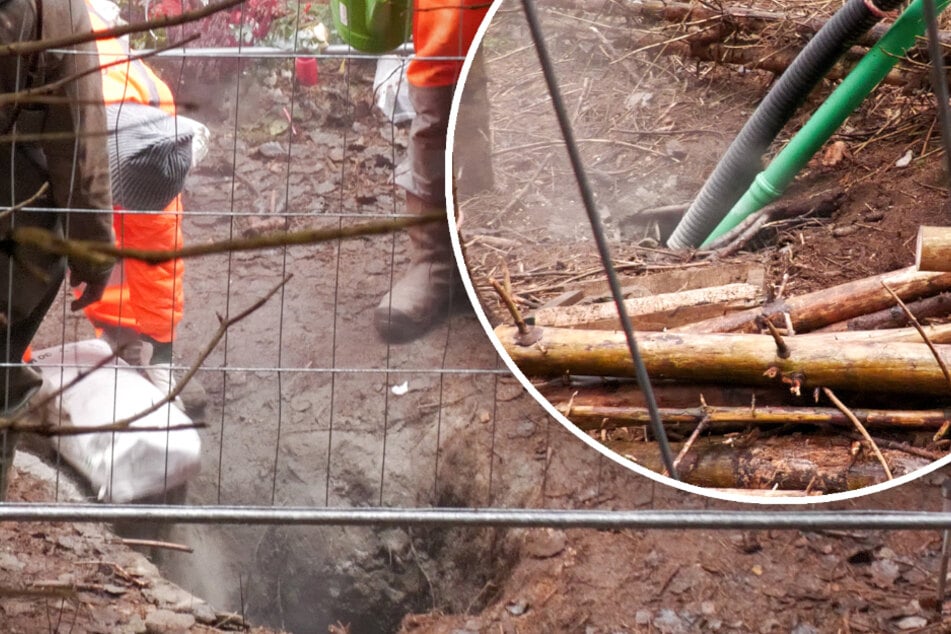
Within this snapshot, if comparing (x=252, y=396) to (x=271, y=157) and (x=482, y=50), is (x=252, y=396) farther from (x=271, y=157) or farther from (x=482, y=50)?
(x=482, y=50)

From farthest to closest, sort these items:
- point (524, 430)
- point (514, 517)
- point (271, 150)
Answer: point (271, 150) → point (524, 430) → point (514, 517)

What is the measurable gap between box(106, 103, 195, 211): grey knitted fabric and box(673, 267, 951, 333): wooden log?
1.39 m

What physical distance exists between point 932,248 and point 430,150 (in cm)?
125

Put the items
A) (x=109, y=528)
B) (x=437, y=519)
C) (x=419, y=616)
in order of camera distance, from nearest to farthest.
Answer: (x=437, y=519) < (x=419, y=616) < (x=109, y=528)

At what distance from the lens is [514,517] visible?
132 cm

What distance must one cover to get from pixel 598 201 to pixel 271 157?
1.98m

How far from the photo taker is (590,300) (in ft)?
5.25

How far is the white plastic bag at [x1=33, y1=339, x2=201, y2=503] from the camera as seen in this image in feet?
8.18

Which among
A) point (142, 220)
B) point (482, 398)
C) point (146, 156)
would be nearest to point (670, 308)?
point (482, 398)

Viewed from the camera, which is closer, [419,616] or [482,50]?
[482,50]

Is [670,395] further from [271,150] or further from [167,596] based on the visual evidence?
[271,150]

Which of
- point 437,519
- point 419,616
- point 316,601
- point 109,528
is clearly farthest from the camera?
point 316,601

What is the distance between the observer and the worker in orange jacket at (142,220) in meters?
2.29

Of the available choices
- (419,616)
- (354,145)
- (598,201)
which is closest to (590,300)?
(598,201)
